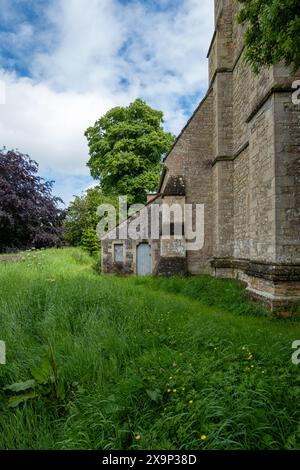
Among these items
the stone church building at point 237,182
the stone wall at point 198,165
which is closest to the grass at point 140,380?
the stone church building at point 237,182

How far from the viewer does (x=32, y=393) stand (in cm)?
355

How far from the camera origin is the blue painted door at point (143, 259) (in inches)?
680

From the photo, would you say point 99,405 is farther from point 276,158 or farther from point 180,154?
point 180,154

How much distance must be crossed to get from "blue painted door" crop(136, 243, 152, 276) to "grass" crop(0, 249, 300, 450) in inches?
431

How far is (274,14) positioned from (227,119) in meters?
8.34

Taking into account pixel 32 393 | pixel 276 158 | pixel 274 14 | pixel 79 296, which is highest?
pixel 274 14

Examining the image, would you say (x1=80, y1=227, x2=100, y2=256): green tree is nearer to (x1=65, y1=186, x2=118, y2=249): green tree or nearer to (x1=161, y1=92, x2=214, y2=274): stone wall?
(x1=65, y1=186, x2=118, y2=249): green tree

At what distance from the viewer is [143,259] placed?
56.9 ft

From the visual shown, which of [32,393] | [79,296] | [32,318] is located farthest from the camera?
[79,296]

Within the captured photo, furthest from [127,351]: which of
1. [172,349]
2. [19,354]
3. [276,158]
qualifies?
[276,158]

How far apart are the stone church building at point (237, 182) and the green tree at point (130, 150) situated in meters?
8.13

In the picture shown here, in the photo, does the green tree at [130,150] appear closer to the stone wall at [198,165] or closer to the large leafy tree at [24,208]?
the large leafy tree at [24,208]

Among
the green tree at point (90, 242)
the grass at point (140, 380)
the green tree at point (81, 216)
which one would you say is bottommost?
the grass at point (140, 380)

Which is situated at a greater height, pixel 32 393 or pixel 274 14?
pixel 274 14
